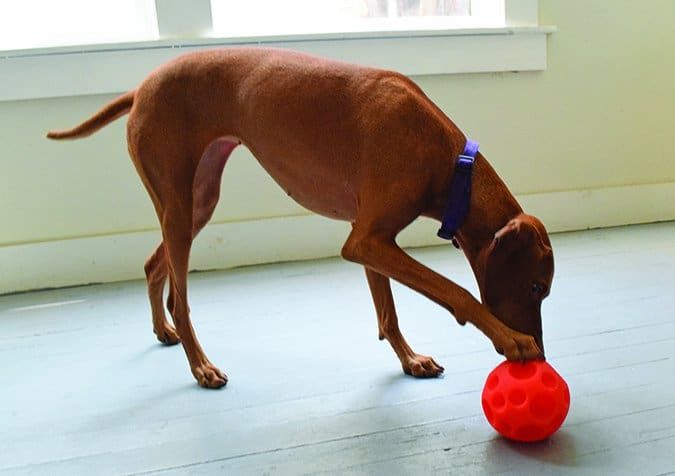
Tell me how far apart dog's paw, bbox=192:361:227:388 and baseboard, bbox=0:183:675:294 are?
89cm

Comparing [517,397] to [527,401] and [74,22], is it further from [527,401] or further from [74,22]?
[74,22]

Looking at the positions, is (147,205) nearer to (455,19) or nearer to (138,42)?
(138,42)

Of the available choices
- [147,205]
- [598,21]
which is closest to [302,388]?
[147,205]

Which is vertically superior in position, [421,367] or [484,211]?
[484,211]

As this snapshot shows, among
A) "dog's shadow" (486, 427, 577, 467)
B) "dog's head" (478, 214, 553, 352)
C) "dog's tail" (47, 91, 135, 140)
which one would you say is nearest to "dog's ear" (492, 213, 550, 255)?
"dog's head" (478, 214, 553, 352)

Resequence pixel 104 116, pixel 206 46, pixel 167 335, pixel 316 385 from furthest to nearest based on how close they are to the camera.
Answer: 1. pixel 206 46
2. pixel 167 335
3. pixel 104 116
4. pixel 316 385

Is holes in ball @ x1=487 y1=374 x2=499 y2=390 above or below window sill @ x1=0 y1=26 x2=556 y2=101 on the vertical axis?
below

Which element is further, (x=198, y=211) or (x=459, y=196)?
(x=198, y=211)

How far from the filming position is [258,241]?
7.25ft

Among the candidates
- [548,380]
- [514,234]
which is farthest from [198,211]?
[548,380]

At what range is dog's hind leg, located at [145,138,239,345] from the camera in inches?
55.4

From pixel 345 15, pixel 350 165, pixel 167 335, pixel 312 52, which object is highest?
pixel 345 15

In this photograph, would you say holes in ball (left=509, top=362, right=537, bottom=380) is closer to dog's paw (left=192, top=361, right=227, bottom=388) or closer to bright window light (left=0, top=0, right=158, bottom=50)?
dog's paw (left=192, top=361, right=227, bottom=388)

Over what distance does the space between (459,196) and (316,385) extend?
495 mm
